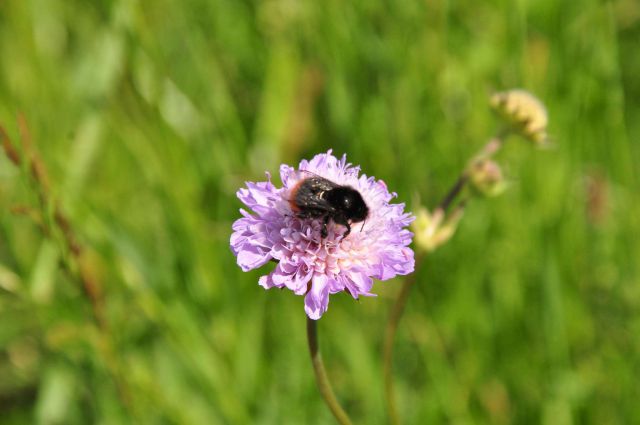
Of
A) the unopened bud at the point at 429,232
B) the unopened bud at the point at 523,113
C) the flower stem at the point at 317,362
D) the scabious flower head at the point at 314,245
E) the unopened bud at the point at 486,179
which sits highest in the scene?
the unopened bud at the point at 523,113

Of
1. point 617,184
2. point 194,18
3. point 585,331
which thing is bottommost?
point 585,331

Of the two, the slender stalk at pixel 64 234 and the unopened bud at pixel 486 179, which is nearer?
the slender stalk at pixel 64 234

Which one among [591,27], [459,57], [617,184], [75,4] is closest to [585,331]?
[617,184]

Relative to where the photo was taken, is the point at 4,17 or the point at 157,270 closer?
the point at 157,270

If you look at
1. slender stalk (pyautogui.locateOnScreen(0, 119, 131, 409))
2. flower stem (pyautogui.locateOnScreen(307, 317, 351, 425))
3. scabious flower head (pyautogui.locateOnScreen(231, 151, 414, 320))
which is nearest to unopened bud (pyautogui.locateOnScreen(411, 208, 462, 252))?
scabious flower head (pyautogui.locateOnScreen(231, 151, 414, 320))

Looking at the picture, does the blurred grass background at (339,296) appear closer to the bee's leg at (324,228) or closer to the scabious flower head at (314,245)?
the scabious flower head at (314,245)

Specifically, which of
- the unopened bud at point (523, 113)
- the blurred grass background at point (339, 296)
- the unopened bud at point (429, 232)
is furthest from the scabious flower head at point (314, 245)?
the blurred grass background at point (339, 296)

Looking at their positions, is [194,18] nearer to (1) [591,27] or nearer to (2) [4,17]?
(2) [4,17]
